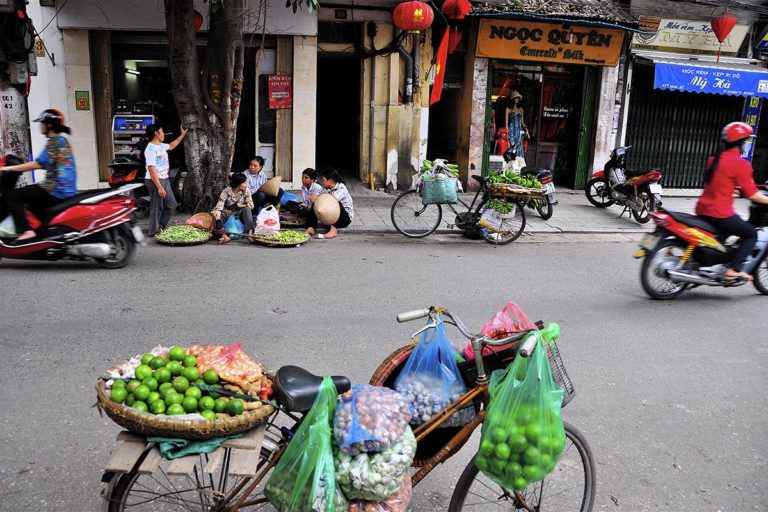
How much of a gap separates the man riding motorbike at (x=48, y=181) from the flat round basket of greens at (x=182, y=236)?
5.15ft

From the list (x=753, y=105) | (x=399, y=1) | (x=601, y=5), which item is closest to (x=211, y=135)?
(x=399, y=1)

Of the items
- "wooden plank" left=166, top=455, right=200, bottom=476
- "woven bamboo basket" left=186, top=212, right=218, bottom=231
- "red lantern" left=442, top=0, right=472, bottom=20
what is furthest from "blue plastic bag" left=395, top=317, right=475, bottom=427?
"red lantern" left=442, top=0, right=472, bottom=20

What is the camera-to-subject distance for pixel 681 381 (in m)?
5.03

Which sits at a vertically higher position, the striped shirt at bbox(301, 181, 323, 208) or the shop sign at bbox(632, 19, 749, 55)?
the shop sign at bbox(632, 19, 749, 55)

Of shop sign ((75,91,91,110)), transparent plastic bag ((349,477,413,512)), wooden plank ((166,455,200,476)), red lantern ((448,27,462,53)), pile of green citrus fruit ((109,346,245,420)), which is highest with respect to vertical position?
red lantern ((448,27,462,53))

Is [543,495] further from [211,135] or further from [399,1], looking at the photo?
[399,1]

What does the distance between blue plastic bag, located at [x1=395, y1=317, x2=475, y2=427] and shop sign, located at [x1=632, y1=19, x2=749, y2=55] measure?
45.9ft

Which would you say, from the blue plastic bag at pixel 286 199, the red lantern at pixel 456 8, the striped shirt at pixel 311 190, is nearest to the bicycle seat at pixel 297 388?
the striped shirt at pixel 311 190

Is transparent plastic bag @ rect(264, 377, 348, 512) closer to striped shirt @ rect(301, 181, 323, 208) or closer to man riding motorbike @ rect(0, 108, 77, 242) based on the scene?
man riding motorbike @ rect(0, 108, 77, 242)

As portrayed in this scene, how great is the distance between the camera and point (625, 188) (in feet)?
40.5

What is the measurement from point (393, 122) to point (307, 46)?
233cm

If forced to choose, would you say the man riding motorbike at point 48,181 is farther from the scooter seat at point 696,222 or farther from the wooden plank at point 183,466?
the scooter seat at point 696,222

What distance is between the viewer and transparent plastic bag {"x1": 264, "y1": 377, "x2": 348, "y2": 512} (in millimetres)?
2496

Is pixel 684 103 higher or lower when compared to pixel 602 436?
higher
